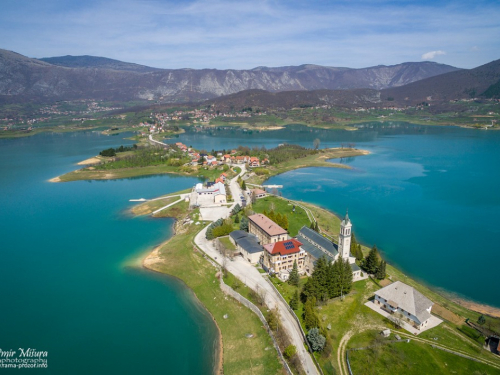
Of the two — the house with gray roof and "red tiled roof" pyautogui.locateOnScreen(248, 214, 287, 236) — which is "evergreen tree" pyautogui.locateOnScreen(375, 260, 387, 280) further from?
"red tiled roof" pyautogui.locateOnScreen(248, 214, 287, 236)

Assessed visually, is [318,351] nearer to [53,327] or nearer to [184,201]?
[53,327]

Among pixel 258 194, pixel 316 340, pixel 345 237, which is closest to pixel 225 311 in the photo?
pixel 316 340

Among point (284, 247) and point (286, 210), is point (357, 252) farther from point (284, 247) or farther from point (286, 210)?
point (286, 210)

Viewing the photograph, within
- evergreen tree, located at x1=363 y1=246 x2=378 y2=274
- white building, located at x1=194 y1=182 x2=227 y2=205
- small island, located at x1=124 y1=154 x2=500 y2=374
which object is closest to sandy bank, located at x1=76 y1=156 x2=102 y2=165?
white building, located at x1=194 y1=182 x2=227 y2=205

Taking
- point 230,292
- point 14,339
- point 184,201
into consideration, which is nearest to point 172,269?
point 230,292

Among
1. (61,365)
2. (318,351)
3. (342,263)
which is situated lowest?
(61,365)

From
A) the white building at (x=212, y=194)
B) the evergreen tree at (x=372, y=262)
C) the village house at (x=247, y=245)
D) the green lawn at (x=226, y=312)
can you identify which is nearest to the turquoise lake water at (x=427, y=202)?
the evergreen tree at (x=372, y=262)
